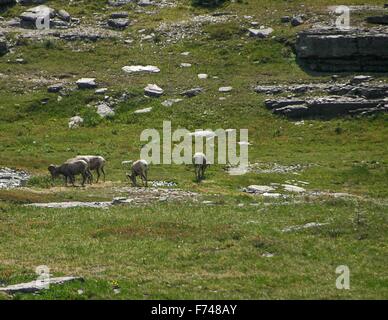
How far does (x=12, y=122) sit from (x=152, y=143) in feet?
55.9

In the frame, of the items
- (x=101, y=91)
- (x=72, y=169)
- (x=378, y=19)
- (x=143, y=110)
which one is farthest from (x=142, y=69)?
(x=72, y=169)

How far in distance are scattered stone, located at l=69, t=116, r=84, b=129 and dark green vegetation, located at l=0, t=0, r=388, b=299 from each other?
63 cm

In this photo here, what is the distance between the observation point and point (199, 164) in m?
61.1

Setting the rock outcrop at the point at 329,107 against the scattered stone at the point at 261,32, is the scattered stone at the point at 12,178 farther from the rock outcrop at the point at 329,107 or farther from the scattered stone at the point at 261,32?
the scattered stone at the point at 261,32

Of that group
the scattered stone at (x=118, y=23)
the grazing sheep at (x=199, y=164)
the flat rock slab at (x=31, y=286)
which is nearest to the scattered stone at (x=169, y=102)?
the scattered stone at (x=118, y=23)

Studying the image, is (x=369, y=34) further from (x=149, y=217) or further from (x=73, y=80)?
(x=149, y=217)

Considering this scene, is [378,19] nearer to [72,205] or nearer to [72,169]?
[72,169]

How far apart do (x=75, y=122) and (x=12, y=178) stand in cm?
2594

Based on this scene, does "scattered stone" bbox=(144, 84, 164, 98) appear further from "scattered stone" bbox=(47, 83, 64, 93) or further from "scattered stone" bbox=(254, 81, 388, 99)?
"scattered stone" bbox=(254, 81, 388, 99)

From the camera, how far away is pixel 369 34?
90375 mm

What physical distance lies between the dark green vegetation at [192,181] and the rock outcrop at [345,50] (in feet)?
7.97

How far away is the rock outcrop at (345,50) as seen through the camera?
8925 centimetres

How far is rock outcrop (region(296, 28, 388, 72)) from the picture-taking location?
89250 mm
